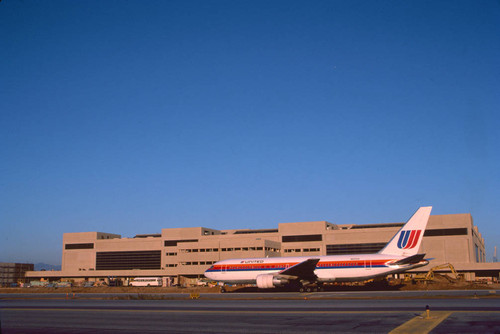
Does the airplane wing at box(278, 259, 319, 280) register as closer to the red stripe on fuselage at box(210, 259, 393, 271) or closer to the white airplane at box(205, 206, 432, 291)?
the white airplane at box(205, 206, 432, 291)

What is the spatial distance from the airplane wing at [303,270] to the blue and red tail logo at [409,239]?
33.1 ft

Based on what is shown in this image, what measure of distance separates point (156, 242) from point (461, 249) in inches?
2773

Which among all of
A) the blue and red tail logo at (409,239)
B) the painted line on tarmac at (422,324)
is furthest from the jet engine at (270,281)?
the painted line on tarmac at (422,324)

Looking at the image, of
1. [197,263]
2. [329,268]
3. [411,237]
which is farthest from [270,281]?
[197,263]

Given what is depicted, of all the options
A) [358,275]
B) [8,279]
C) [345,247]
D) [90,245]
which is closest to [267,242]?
[345,247]

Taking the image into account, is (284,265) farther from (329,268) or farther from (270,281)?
(329,268)

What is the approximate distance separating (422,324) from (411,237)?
105ft

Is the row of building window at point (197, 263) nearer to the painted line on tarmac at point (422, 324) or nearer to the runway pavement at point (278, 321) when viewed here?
the runway pavement at point (278, 321)

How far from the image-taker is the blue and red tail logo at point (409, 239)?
50188 mm

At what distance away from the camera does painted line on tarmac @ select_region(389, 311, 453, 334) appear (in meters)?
18.2

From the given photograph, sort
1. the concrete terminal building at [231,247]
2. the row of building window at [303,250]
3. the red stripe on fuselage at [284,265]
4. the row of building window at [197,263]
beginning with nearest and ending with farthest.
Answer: the red stripe on fuselage at [284,265], the concrete terminal building at [231,247], the row of building window at [197,263], the row of building window at [303,250]

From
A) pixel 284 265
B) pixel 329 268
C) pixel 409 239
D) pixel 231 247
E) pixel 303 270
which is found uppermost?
pixel 409 239

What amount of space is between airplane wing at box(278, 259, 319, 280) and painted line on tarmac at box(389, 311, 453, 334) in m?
23.7

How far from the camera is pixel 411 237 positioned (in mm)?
50375
